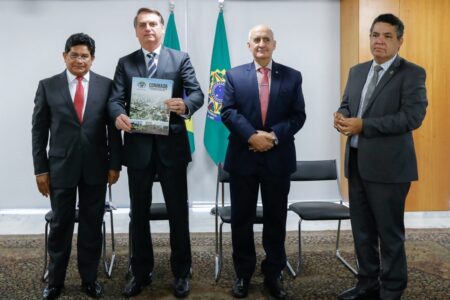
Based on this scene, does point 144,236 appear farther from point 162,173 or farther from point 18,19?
point 18,19

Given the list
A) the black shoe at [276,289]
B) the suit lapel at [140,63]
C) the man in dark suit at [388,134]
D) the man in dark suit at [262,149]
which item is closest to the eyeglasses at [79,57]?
the suit lapel at [140,63]

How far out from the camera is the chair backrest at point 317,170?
12.8 feet

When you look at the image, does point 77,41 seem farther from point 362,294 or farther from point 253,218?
point 362,294

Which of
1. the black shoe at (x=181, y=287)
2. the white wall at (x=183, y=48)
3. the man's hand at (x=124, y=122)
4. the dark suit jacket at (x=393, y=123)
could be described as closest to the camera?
the dark suit jacket at (x=393, y=123)

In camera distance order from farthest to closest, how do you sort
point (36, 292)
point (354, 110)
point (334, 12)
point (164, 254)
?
point (334, 12)
point (164, 254)
point (36, 292)
point (354, 110)

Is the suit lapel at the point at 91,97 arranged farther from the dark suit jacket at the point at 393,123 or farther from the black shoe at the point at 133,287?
the dark suit jacket at the point at 393,123

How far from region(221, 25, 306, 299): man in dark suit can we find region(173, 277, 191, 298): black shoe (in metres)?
0.30

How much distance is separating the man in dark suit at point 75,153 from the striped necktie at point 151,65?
0.29m

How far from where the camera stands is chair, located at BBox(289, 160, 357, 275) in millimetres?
3285

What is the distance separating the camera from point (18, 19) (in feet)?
17.6

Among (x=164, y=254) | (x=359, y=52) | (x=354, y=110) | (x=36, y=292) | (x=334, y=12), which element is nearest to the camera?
(x=354, y=110)

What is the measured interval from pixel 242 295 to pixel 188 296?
34cm

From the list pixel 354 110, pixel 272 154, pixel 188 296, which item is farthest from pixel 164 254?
pixel 354 110

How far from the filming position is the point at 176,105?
107 inches
